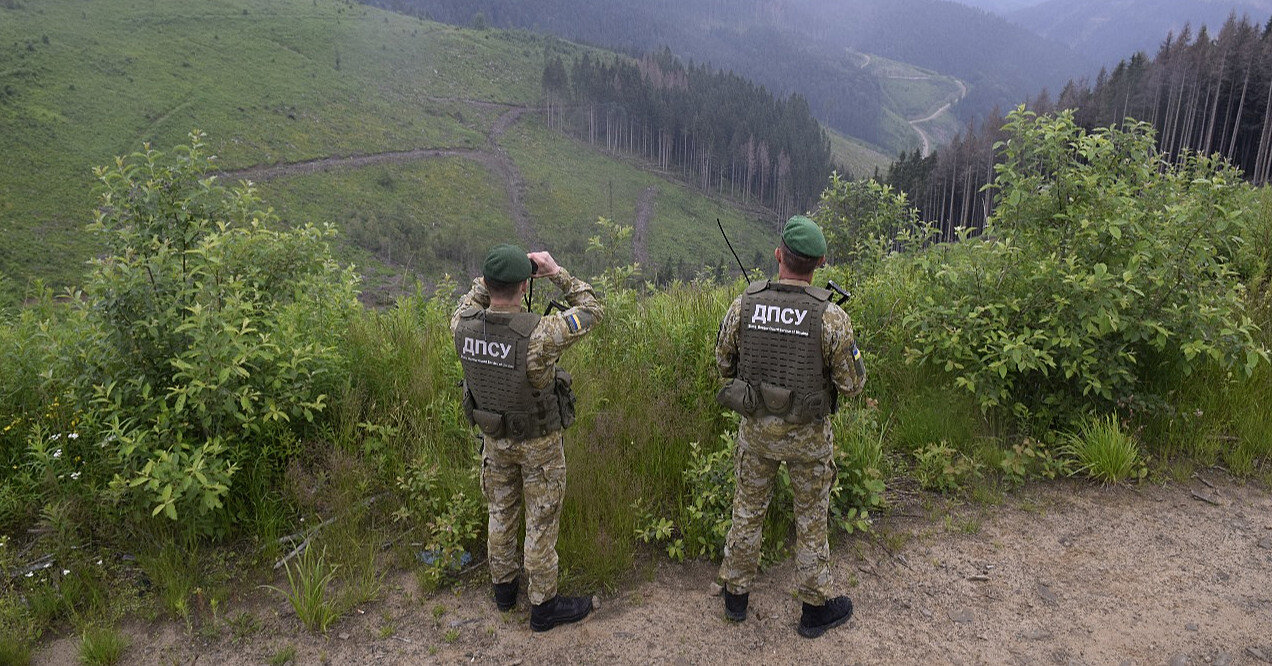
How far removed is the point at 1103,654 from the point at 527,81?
136 meters

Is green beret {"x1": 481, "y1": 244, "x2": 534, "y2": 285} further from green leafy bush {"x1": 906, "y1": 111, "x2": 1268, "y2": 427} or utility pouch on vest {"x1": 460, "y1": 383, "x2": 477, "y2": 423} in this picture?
green leafy bush {"x1": 906, "y1": 111, "x2": 1268, "y2": 427}

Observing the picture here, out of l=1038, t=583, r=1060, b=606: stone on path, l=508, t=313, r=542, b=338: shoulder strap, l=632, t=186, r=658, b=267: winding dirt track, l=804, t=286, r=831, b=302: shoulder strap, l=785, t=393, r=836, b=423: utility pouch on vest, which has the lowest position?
l=632, t=186, r=658, b=267: winding dirt track

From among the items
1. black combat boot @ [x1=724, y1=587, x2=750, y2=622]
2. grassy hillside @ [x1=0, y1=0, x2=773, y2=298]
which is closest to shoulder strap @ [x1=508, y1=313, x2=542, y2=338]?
black combat boot @ [x1=724, y1=587, x2=750, y2=622]

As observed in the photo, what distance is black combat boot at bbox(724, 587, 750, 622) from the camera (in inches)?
152

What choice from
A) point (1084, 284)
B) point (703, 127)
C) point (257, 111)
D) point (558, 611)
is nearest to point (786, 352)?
point (558, 611)

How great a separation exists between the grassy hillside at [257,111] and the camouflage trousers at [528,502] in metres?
45.1

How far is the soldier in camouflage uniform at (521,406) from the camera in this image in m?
3.71

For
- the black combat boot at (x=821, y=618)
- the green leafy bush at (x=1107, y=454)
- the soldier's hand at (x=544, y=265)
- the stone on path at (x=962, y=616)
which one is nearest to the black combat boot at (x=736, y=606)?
the black combat boot at (x=821, y=618)

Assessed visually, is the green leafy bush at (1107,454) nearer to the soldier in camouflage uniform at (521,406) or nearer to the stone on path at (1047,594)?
the stone on path at (1047,594)

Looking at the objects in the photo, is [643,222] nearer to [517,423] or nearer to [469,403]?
[469,403]

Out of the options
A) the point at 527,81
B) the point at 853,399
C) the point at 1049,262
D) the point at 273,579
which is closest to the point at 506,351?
the point at 273,579

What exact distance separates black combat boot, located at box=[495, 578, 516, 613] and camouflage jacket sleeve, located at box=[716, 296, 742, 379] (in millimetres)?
1865

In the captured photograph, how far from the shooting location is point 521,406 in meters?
3.76

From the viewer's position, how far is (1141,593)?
3.96m
